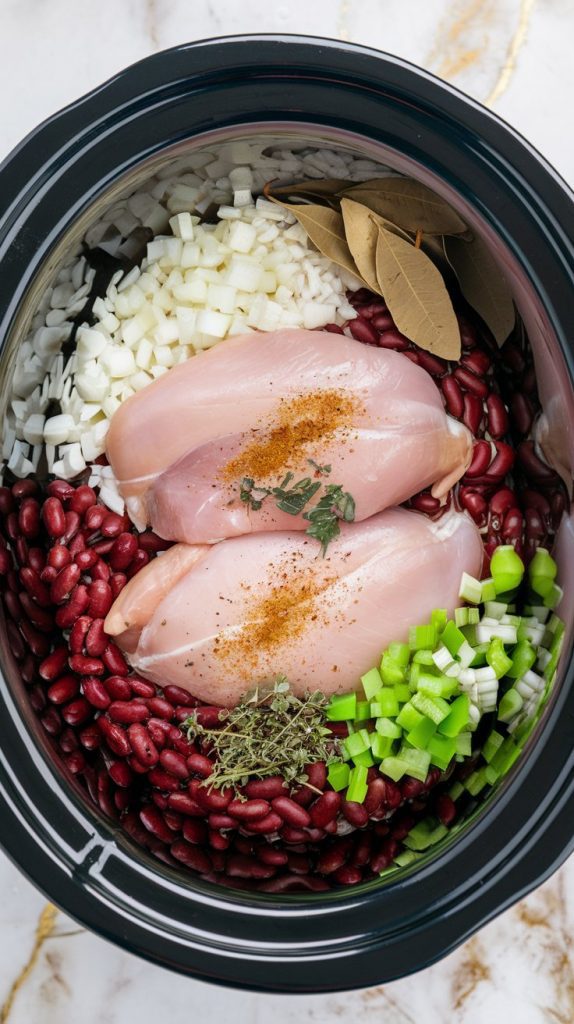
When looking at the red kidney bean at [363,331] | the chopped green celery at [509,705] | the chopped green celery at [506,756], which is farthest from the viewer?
the red kidney bean at [363,331]

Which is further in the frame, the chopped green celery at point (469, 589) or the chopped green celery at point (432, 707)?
the chopped green celery at point (469, 589)

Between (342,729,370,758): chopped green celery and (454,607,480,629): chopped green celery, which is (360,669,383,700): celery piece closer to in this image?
(342,729,370,758): chopped green celery

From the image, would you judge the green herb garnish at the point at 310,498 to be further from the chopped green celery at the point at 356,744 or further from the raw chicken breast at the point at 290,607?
the chopped green celery at the point at 356,744

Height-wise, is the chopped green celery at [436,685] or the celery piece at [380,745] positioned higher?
the chopped green celery at [436,685]

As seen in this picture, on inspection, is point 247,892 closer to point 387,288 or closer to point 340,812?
point 340,812

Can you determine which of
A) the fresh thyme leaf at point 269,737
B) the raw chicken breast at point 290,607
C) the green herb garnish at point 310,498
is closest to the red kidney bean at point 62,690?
the raw chicken breast at point 290,607

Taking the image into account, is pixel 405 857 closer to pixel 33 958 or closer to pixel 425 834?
pixel 425 834

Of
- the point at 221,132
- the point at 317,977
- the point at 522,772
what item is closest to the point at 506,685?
the point at 522,772
